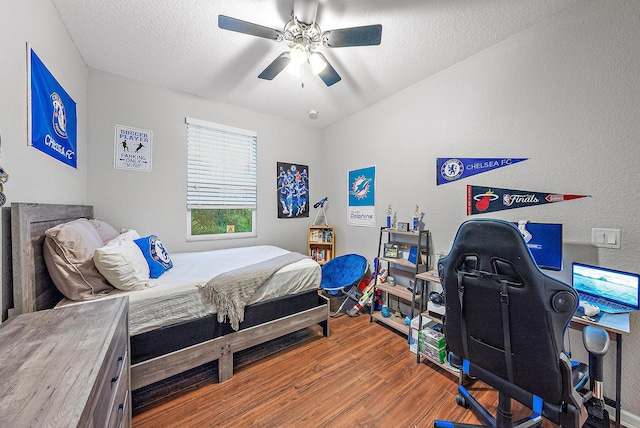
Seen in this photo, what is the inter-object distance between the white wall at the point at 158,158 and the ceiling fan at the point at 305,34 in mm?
1591

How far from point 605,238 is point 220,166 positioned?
3.67 metres

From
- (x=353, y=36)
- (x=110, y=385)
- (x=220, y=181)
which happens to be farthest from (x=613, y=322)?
(x=220, y=181)

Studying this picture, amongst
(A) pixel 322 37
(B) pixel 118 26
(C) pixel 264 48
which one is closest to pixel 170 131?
(B) pixel 118 26

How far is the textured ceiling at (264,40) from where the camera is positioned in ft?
5.27

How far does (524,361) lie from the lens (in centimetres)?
101

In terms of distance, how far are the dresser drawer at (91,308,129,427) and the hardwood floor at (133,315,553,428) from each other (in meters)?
0.63

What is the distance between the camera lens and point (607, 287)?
140 cm

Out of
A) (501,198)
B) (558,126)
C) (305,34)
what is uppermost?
(305,34)

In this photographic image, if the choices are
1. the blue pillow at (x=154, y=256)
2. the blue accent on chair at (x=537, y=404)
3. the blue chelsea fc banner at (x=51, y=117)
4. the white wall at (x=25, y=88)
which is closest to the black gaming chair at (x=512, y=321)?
the blue accent on chair at (x=537, y=404)

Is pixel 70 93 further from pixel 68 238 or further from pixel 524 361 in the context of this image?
pixel 524 361

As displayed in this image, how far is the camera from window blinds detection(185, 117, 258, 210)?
2.88 meters

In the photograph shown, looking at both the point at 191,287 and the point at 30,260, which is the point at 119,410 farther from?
the point at 30,260

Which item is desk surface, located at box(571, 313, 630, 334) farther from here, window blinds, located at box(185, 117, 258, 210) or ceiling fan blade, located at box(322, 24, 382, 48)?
window blinds, located at box(185, 117, 258, 210)

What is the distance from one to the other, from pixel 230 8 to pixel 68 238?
1856 millimetres
